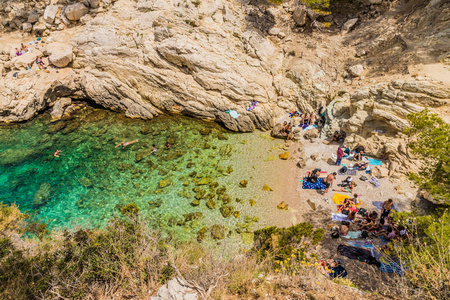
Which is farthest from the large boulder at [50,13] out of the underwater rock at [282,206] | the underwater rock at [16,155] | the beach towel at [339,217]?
the beach towel at [339,217]

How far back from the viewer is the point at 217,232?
1426 centimetres

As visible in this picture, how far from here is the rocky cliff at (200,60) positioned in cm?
2303

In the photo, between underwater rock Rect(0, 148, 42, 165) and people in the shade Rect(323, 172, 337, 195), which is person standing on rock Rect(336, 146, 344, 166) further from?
underwater rock Rect(0, 148, 42, 165)

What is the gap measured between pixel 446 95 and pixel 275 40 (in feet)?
53.1

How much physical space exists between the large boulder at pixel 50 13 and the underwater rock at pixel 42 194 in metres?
20.5

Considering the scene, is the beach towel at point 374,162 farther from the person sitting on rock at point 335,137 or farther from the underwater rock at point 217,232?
the underwater rock at point 217,232

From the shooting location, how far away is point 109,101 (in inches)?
993


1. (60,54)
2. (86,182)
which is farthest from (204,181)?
(60,54)

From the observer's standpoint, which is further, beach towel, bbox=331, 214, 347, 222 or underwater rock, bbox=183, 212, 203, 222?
underwater rock, bbox=183, 212, 203, 222

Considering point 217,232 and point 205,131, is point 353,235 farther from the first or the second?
point 205,131

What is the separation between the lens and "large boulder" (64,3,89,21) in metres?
26.5

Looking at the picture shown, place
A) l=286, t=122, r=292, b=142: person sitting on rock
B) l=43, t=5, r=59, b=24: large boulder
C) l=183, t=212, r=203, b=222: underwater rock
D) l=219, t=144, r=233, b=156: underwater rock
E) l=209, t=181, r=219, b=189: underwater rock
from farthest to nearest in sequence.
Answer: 1. l=43, t=5, r=59, b=24: large boulder
2. l=286, t=122, r=292, b=142: person sitting on rock
3. l=219, t=144, r=233, b=156: underwater rock
4. l=209, t=181, r=219, b=189: underwater rock
5. l=183, t=212, r=203, b=222: underwater rock

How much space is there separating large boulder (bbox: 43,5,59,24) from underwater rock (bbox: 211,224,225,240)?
3027 centimetres

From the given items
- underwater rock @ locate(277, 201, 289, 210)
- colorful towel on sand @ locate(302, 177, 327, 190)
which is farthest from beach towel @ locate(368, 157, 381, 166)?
underwater rock @ locate(277, 201, 289, 210)
